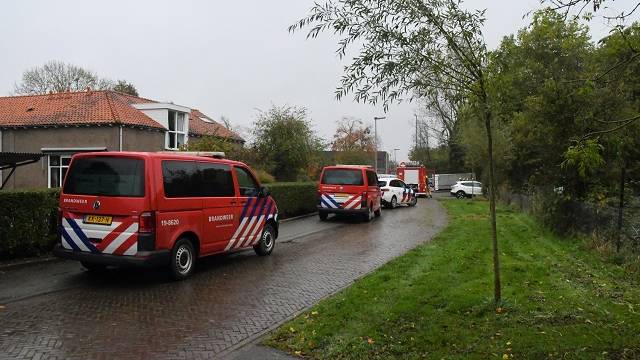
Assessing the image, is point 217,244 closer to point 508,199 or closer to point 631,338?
point 631,338

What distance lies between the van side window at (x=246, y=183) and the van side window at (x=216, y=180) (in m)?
0.35

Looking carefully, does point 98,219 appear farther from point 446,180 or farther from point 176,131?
point 446,180

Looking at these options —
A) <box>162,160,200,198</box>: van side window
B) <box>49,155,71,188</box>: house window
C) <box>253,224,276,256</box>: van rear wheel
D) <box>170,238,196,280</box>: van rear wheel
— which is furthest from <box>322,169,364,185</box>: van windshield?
<box>49,155,71,188</box>: house window

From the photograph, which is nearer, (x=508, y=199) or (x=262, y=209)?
(x=262, y=209)

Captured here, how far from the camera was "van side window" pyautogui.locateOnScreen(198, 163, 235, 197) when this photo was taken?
31.0ft

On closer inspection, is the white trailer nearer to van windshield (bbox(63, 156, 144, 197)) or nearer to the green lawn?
the green lawn

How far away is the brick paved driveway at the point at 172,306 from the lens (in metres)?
5.43

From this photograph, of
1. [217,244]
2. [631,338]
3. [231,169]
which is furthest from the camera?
[231,169]

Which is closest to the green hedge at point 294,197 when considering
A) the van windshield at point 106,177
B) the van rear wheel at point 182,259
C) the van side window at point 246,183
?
the van side window at point 246,183

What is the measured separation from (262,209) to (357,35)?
19.8ft

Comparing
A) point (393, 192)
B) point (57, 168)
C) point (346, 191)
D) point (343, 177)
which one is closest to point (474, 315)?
point (346, 191)

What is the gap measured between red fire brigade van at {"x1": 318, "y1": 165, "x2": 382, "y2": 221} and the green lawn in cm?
962

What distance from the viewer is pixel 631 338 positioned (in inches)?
207

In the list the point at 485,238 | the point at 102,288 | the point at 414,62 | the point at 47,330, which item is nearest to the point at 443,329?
the point at 414,62
